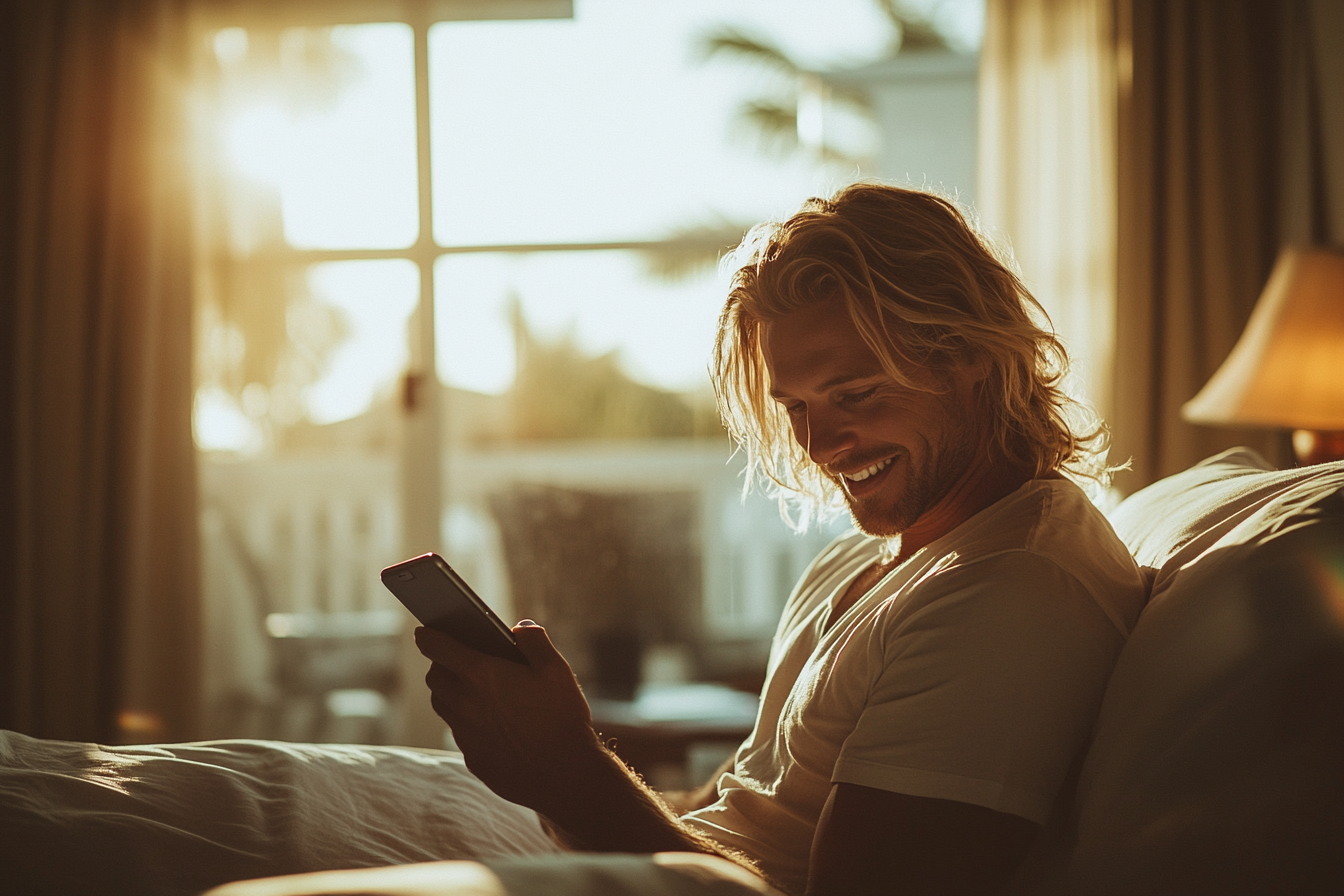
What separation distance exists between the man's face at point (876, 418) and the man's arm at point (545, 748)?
386 mm

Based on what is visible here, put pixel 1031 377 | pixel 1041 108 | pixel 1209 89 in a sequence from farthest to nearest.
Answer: pixel 1041 108 < pixel 1209 89 < pixel 1031 377

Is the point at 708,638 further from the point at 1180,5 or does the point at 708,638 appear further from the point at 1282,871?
the point at 1282,871

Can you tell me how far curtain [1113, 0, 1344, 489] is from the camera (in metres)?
2.91

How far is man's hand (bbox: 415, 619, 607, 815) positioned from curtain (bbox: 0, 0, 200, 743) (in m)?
2.50

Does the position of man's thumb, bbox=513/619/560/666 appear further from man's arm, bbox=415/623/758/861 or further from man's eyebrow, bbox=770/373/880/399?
man's eyebrow, bbox=770/373/880/399

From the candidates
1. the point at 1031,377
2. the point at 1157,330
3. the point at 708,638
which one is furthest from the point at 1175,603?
the point at 708,638

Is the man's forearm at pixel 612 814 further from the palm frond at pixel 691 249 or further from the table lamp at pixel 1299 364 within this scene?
the palm frond at pixel 691 249

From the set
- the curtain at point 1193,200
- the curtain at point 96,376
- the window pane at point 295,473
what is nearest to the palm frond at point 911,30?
the curtain at point 1193,200

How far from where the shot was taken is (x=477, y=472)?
3.90 metres

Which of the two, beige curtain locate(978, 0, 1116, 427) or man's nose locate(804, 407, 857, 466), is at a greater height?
beige curtain locate(978, 0, 1116, 427)

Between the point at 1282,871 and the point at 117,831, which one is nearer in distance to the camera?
the point at 1282,871

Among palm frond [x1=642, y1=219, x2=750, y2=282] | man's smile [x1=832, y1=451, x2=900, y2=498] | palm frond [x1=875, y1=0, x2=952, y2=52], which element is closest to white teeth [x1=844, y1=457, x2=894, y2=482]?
man's smile [x1=832, y1=451, x2=900, y2=498]

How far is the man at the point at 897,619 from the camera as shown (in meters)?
0.80

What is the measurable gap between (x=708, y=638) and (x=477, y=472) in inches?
39.4
